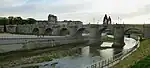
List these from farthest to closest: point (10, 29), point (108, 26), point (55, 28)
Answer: point (10, 29)
point (55, 28)
point (108, 26)

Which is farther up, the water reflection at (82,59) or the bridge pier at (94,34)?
the bridge pier at (94,34)

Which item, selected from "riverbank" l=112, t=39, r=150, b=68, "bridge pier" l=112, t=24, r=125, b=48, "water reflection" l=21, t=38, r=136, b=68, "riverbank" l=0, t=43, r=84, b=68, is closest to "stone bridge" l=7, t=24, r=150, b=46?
"bridge pier" l=112, t=24, r=125, b=48

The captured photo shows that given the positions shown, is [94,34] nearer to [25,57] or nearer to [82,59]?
[82,59]

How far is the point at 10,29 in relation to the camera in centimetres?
12706

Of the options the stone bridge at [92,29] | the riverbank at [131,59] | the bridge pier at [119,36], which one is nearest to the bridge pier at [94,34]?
the stone bridge at [92,29]

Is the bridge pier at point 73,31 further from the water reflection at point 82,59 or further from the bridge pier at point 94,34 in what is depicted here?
the water reflection at point 82,59

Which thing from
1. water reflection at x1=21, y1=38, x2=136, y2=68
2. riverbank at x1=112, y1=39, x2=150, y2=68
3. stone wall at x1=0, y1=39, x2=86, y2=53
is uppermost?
riverbank at x1=112, y1=39, x2=150, y2=68

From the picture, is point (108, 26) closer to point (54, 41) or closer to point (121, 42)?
point (121, 42)

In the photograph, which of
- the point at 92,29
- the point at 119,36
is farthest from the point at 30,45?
the point at 92,29

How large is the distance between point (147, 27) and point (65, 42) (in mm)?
27373

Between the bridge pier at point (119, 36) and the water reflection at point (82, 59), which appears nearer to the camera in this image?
the water reflection at point (82, 59)

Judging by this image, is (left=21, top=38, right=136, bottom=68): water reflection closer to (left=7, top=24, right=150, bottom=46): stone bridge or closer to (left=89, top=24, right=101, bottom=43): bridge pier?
(left=7, top=24, right=150, bottom=46): stone bridge

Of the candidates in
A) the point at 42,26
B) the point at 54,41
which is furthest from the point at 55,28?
the point at 54,41

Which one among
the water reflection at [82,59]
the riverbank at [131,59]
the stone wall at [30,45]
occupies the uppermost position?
the riverbank at [131,59]
